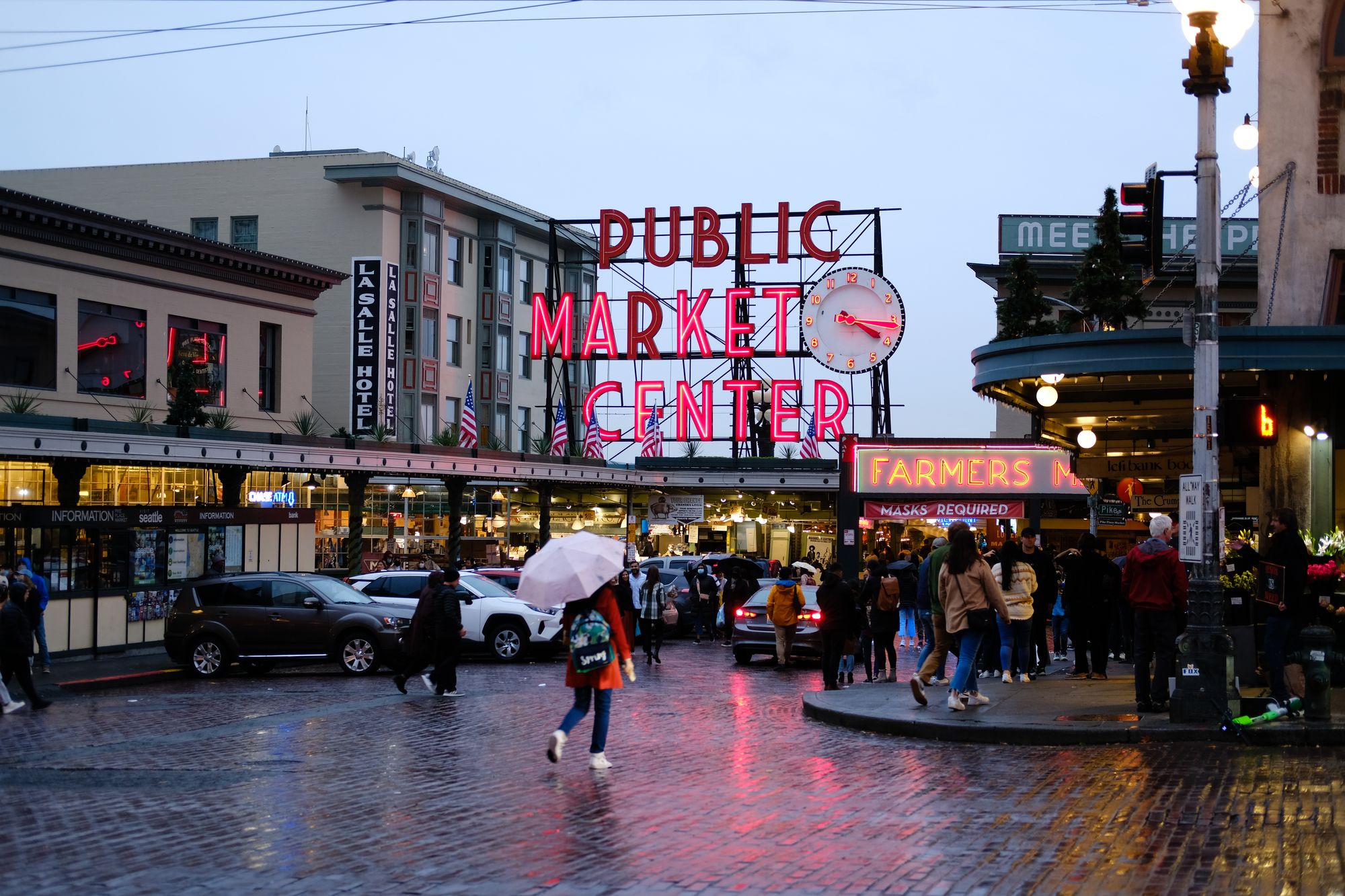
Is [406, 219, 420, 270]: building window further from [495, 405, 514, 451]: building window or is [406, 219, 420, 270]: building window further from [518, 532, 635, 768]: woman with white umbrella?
[518, 532, 635, 768]: woman with white umbrella

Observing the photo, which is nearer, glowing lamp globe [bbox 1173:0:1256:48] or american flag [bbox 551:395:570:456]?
glowing lamp globe [bbox 1173:0:1256:48]

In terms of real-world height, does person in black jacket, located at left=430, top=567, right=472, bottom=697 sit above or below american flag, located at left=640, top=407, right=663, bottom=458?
below

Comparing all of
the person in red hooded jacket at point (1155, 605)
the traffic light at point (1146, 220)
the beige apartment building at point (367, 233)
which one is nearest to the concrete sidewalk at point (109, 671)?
the person in red hooded jacket at point (1155, 605)

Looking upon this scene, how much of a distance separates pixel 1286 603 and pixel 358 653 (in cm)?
1408

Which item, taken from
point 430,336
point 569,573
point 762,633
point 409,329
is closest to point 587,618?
point 569,573

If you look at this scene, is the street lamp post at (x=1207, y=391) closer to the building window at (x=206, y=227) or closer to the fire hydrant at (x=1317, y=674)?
the fire hydrant at (x=1317, y=674)

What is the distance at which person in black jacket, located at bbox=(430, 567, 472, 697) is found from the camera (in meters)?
18.7

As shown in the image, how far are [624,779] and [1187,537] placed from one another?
5772 mm

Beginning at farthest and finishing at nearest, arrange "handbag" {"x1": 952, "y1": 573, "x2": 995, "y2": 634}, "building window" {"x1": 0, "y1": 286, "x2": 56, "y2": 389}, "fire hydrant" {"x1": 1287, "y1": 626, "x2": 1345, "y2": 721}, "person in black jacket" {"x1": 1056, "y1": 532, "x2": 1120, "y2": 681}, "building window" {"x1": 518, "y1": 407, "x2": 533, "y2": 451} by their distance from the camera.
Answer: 1. "building window" {"x1": 518, "y1": 407, "x2": 533, "y2": 451}
2. "building window" {"x1": 0, "y1": 286, "x2": 56, "y2": 389}
3. "person in black jacket" {"x1": 1056, "y1": 532, "x2": 1120, "y2": 681}
4. "handbag" {"x1": 952, "y1": 573, "x2": 995, "y2": 634}
5. "fire hydrant" {"x1": 1287, "y1": 626, "x2": 1345, "y2": 721}

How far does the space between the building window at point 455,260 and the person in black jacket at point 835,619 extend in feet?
131

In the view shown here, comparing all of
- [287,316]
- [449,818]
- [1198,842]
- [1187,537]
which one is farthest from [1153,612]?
[287,316]

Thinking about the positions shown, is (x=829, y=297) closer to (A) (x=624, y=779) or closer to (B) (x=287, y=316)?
(B) (x=287, y=316)

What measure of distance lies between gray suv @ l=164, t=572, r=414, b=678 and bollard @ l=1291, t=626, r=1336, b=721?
13717 mm

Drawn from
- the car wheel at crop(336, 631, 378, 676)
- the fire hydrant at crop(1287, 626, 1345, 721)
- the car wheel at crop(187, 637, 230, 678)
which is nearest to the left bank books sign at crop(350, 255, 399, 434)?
the car wheel at crop(187, 637, 230, 678)
